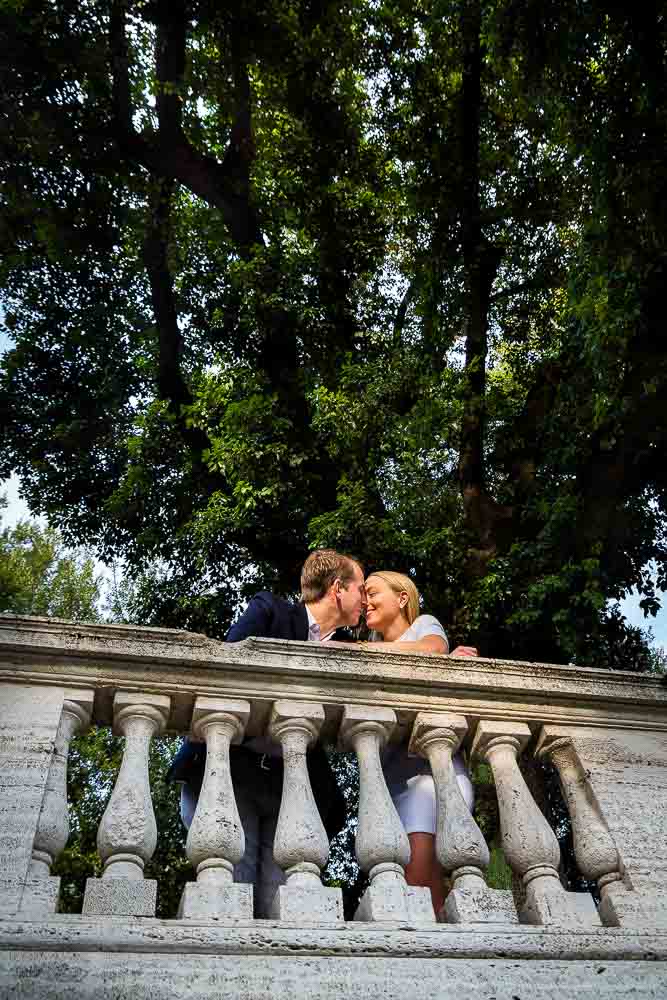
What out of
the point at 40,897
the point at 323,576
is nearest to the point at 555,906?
the point at 40,897

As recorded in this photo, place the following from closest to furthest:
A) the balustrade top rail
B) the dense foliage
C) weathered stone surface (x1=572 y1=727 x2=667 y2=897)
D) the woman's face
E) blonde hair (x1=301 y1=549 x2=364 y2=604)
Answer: weathered stone surface (x1=572 y1=727 x2=667 y2=897), the balustrade top rail, blonde hair (x1=301 y1=549 x2=364 y2=604), the woman's face, the dense foliage

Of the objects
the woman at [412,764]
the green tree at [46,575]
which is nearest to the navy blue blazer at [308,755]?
the woman at [412,764]

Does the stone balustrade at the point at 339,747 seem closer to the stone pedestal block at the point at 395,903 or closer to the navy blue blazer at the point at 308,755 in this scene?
the stone pedestal block at the point at 395,903

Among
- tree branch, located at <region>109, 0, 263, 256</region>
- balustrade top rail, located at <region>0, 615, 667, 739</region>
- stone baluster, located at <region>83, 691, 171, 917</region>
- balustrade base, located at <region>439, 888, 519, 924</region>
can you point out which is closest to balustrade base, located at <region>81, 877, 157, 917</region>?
stone baluster, located at <region>83, 691, 171, 917</region>

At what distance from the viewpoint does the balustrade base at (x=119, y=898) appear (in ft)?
9.95

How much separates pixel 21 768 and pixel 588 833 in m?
2.10

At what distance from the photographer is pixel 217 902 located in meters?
3.13

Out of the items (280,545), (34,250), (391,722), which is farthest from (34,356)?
(391,722)

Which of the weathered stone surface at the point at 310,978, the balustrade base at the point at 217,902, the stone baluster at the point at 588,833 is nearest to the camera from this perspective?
the weathered stone surface at the point at 310,978

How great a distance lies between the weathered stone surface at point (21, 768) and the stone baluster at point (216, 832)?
1.69 ft

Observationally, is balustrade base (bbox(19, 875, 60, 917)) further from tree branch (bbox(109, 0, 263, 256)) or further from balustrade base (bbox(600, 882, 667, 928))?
tree branch (bbox(109, 0, 263, 256))

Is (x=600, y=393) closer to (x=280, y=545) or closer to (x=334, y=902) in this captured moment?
(x=280, y=545)

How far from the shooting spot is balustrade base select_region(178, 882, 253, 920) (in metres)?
3.09

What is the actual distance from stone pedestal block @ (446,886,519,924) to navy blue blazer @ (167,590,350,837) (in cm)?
99
